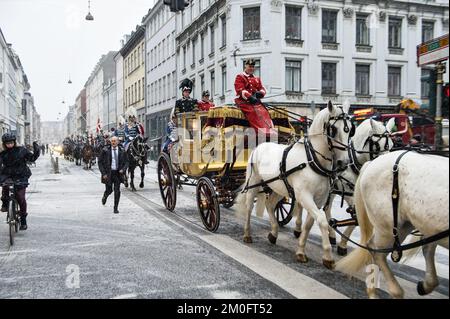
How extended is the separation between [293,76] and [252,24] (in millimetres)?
3820

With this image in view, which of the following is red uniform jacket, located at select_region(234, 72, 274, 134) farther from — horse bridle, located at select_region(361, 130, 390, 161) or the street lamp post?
the street lamp post

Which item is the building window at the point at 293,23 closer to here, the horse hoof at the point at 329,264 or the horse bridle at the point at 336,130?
the horse bridle at the point at 336,130

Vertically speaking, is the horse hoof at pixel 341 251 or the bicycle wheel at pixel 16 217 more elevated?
the bicycle wheel at pixel 16 217

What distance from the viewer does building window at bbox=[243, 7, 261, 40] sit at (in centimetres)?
2361

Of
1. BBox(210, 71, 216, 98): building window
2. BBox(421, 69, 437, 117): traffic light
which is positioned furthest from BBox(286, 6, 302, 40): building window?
BBox(421, 69, 437, 117): traffic light

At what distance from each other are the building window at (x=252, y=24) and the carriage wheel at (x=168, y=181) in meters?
15.2

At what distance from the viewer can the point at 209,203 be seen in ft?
24.2

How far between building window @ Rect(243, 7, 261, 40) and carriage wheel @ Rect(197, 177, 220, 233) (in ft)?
57.6

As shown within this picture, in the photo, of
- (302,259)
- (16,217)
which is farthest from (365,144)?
(16,217)

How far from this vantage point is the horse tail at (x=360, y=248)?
3.72 meters

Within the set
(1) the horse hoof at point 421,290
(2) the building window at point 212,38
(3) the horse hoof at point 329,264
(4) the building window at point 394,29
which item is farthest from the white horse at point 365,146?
(2) the building window at point 212,38

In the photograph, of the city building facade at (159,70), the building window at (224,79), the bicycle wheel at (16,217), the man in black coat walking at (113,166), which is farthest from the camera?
the city building facade at (159,70)
